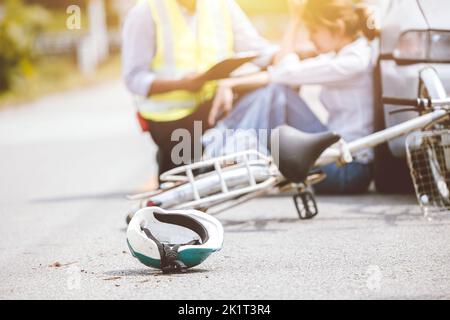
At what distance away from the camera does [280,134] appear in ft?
21.1

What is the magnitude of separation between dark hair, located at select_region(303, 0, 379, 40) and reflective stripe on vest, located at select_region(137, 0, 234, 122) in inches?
22.9

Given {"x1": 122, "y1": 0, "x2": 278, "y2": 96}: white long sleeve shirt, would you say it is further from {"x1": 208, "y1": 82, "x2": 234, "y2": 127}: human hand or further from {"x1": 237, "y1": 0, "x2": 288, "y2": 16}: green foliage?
{"x1": 208, "y1": 82, "x2": 234, "y2": 127}: human hand

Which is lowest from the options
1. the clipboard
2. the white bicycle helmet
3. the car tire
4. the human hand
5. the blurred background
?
the blurred background

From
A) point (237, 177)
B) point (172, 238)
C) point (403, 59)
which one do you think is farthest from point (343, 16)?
point (172, 238)

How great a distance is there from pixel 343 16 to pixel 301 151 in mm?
1538

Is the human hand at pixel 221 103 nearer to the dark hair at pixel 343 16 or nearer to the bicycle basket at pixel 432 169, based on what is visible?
the dark hair at pixel 343 16

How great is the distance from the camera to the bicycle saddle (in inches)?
249

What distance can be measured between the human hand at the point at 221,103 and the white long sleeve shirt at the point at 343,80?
313 mm

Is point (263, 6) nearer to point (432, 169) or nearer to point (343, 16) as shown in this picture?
point (343, 16)

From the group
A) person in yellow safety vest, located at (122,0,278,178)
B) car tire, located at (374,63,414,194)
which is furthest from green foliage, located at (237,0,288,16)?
car tire, located at (374,63,414,194)

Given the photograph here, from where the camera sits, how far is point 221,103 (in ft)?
25.0

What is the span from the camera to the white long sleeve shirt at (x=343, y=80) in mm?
7480

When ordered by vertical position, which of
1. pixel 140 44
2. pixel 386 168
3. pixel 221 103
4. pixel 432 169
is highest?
pixel 140 44
